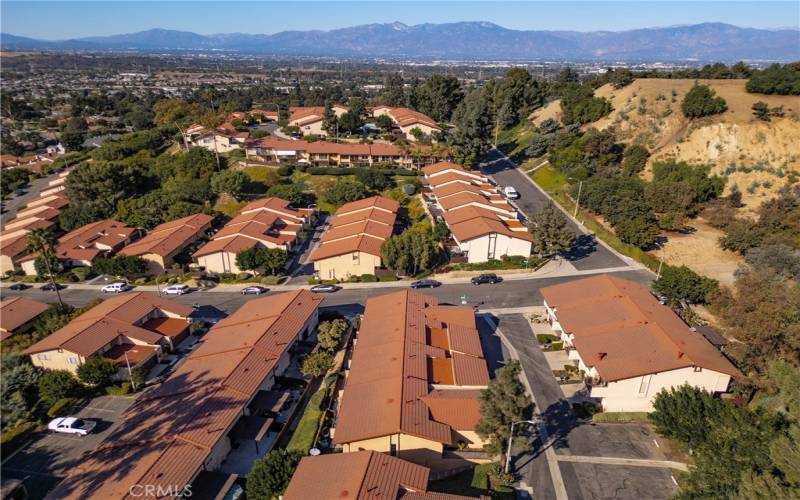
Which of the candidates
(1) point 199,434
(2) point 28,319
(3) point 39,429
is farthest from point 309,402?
(2) point 28,319

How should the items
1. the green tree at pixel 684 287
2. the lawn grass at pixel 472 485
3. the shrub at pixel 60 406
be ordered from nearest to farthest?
the lawn grass at pixel 472 485 < the shrub at pixel 60 406 < the green tree at pixel 684 287

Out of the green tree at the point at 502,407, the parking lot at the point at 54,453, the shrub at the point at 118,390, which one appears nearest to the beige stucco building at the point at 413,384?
the green tree at the point at 502,407

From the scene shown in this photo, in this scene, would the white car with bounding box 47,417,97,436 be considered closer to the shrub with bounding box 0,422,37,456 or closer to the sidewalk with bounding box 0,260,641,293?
the shrub with bounding box 0,422,37,456

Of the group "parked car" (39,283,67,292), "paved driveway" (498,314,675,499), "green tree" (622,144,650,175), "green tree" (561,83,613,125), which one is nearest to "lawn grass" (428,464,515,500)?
"paved driveway" (498,314,675,499)

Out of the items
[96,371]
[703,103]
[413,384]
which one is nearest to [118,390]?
[96,371]

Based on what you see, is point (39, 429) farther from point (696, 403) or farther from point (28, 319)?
point (696, 403)

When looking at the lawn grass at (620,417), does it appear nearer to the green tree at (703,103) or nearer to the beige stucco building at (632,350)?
the beige stucco building at (632,350)
